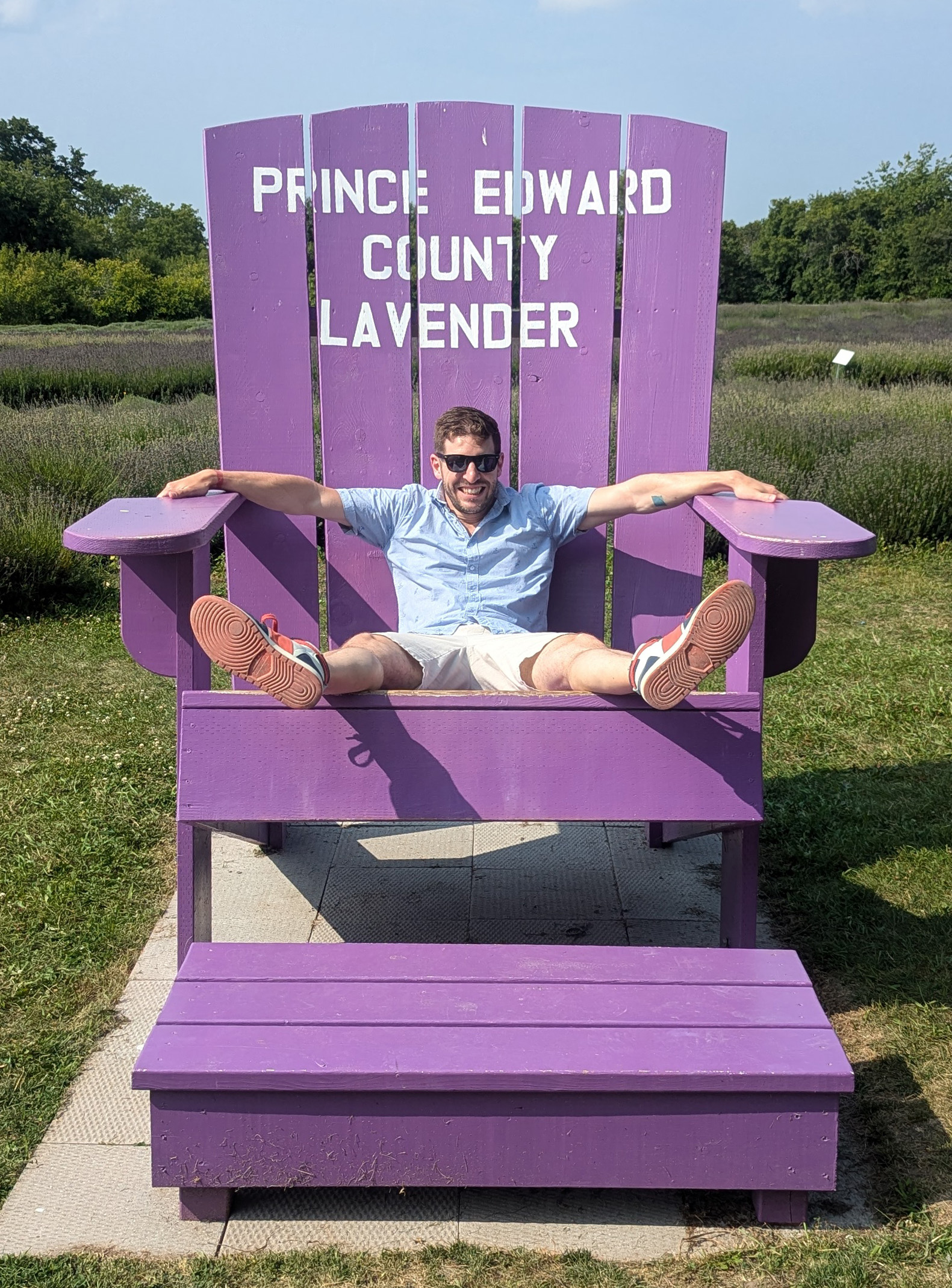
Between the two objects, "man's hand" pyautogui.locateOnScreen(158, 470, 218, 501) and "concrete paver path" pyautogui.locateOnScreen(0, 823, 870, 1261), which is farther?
"man's hand" pyautogui.locateOnScreen(158, 470, 218, 501)

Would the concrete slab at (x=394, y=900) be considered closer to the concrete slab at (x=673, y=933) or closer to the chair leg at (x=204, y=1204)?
the concrete slab at (x=673, y=933)

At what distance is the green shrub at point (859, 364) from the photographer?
13375 millimetres

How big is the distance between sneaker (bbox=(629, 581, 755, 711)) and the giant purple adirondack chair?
0.13 m

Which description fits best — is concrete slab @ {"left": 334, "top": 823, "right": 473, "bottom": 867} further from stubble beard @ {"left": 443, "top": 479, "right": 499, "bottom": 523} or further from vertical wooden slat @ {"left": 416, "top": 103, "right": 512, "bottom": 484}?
vertical wooden slat @ {"left": 416, "top": 103, "right": 512, "bottom": 484}

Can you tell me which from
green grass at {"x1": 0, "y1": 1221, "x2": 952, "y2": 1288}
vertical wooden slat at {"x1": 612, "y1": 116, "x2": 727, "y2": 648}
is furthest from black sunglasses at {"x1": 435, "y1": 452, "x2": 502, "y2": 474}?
green grass at {"x1": 0, "y1": 1221, "x2": 952, "y2": 1288}

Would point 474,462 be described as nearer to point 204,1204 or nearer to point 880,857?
point 880,857

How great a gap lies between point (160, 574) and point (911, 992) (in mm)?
1816

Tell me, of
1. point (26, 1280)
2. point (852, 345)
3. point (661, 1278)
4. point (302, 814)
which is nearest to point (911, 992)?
point (661, 1278)

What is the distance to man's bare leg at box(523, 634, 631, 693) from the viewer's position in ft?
7.49

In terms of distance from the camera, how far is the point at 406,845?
356 centimetres

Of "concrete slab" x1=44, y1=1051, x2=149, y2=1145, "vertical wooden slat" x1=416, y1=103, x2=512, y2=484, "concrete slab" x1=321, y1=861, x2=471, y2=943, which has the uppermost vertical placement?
"vertical wooden slat" x1=416, y1=103, x2=512, y2=484

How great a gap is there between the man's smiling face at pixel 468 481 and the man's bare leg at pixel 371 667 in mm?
477

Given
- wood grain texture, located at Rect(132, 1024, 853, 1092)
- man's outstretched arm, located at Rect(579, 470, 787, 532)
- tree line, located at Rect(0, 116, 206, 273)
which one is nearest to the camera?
wood grain texture, located at Rect(132, 1024, 853, 1092)

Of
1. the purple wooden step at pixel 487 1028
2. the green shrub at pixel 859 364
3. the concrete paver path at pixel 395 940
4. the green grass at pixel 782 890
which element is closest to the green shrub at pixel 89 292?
the green shrub at pixel 859 364
